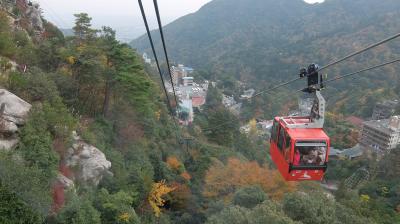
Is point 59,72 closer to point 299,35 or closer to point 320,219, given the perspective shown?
point 320,219

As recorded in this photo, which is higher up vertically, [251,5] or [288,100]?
[251,5]

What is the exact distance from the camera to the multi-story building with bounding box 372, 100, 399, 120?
5147 cm

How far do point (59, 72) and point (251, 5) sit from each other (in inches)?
5675

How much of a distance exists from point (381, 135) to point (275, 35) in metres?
90.5

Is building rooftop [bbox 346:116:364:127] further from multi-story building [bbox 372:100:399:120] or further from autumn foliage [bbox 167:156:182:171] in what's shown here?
autumn foliage [bbox 167:156:182:171]

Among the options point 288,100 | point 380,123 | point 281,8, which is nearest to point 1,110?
point 380,123

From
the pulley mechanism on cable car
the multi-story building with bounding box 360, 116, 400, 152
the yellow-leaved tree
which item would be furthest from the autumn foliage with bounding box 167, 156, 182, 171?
the multi-story building with bounding box 360, 116, 400, 152

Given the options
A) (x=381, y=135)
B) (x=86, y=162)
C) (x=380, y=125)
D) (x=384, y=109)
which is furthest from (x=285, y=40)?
(x=86, y=162)

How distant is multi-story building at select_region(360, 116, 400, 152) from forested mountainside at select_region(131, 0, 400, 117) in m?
16.1

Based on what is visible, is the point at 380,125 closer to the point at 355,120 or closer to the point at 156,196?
the point at 355,120

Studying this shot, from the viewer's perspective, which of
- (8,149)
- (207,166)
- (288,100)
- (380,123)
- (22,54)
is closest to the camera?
(8,149)

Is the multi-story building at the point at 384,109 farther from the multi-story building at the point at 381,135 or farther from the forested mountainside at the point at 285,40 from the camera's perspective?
the multi-story building at the point at 381,135

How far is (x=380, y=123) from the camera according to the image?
42.2 meters

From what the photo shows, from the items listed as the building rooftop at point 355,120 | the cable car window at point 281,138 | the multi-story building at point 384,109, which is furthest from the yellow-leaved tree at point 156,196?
the multi-story building at point 384,109
